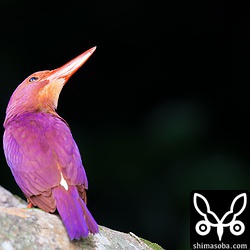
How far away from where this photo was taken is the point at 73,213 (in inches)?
122

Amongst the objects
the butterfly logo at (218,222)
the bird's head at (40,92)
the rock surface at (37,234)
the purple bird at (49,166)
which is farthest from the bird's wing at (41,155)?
the butterfly logo at (218,222)

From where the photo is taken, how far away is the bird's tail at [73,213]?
3032 mm

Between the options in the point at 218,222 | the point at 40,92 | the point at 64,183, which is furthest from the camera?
the point at 218,222

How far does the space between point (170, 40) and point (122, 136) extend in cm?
102

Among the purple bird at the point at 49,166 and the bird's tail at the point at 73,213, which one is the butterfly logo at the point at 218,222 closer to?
the purple bird at the point at 49,166

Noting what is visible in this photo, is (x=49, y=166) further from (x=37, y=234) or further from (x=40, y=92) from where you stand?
(x=40, y=92)

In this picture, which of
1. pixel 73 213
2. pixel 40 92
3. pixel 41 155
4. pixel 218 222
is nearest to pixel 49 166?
pixel 41 155

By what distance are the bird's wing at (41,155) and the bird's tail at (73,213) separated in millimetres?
54

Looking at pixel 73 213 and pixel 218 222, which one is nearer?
pixel 73 213

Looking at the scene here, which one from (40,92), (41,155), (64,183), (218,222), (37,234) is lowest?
(218,222)

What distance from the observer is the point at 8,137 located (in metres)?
3.56

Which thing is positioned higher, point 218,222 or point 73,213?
point 73,213

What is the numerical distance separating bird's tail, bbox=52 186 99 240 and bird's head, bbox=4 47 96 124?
0.80 metres

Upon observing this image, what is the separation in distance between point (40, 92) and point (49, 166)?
2.50ft
